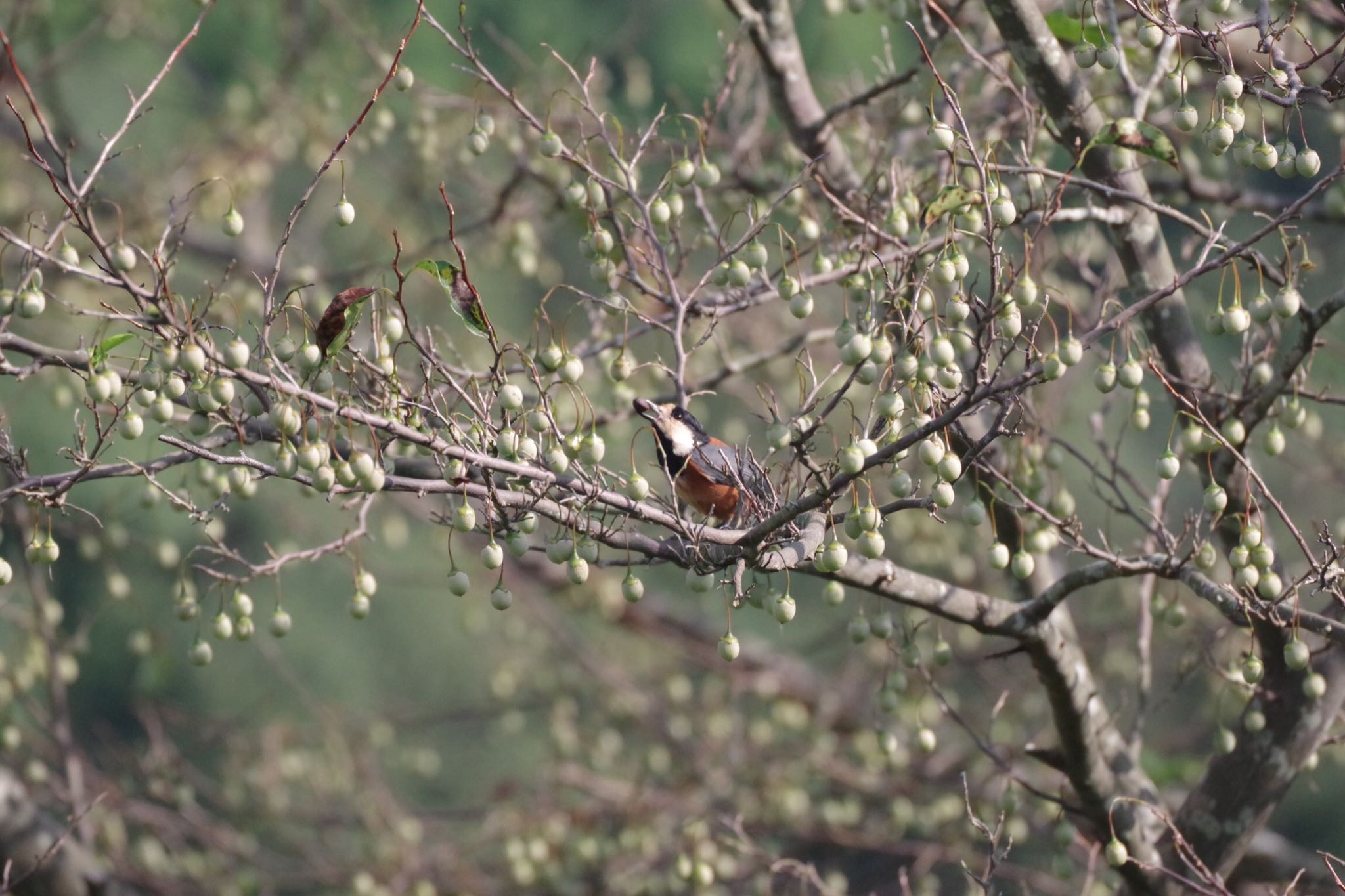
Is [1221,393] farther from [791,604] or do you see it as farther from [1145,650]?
[791,604]

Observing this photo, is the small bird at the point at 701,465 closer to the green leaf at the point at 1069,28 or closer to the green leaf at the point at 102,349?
the green leaf at the point at 102,349

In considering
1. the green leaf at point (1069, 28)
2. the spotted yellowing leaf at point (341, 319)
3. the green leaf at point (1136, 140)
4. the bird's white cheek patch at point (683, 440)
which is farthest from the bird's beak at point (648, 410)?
the green leaf at point (1069, 28)

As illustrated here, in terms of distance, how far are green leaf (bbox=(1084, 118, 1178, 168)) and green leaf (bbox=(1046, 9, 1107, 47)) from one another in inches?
10.6

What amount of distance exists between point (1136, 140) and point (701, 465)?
0.98 meters

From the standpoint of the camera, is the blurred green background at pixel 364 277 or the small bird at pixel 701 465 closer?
the small bird at pixel 701 465

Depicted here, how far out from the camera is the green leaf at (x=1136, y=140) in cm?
226

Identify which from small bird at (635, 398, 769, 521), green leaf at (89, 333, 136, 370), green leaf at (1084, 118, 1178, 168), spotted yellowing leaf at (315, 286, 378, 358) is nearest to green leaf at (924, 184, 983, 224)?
green leaf at (1084, 118, 1178, 168)

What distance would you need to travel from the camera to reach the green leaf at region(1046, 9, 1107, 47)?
8.32 feet

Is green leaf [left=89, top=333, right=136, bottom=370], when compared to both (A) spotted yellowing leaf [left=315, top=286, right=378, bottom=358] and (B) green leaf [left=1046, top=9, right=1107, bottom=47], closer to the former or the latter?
(A) spotted yellowing leaf [left=315, top=286, right=378, bottom=358]

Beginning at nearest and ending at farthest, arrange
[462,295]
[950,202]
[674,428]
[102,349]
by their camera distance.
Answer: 1. [102,349]
2. [462,295]
3. [950,202]
4. [674,428]

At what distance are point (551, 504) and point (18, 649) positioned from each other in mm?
3882

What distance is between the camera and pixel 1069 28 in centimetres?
258

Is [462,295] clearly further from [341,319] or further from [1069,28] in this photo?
[1069,28]

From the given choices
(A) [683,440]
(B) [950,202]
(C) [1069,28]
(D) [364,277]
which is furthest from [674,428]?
(D) [364,277]
